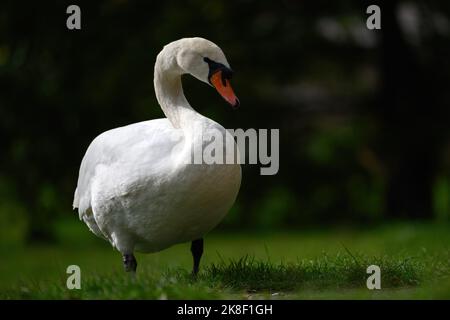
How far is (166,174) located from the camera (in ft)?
19.6

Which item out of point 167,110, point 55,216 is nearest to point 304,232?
point 55,216

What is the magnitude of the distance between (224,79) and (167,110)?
23.4 inches

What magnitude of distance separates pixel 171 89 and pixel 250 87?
850 centimetres

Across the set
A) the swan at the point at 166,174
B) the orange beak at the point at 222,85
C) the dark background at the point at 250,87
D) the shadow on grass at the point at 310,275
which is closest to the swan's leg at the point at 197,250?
the swan at the point at 166,174

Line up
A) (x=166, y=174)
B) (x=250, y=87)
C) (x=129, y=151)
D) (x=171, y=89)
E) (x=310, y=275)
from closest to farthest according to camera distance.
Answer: (x=166, y=174), (x=129, y=151), (x=310, y=275), (x=171, y=89), (x=250, y=87)

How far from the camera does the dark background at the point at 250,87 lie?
14062 mm

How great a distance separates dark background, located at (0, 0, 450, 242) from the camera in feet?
46.1

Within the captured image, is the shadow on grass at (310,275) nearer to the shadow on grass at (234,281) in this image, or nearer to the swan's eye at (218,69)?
the shadow on grass at (234,281)

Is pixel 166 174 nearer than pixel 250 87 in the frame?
Yes

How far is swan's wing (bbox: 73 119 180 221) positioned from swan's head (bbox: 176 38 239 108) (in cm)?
42

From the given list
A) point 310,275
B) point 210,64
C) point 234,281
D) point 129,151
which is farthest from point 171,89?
point 310,275

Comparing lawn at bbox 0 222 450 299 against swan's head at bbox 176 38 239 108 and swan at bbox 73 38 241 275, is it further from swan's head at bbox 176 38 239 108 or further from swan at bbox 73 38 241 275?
swan's head at bbox 176 38 239 108

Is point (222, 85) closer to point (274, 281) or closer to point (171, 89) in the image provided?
point (171, 89)

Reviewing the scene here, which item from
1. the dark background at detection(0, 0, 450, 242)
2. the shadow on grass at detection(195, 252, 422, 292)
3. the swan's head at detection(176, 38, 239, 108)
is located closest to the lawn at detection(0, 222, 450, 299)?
the shadow on grass at detection(195, 252, 422, 292)
